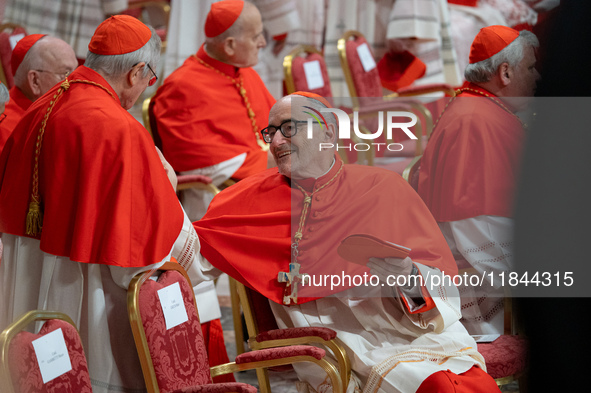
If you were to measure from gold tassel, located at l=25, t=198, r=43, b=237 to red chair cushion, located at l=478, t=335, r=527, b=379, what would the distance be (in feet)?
5.31

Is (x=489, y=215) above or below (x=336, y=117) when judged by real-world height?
below

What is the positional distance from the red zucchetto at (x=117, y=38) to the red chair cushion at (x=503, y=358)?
5.52 feet

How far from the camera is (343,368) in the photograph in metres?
2.49

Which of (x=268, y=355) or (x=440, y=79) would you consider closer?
(x=268, y=355)

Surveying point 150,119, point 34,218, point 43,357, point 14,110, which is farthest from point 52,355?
point 150,119

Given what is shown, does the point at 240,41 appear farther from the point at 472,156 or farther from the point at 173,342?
the point at 173,342

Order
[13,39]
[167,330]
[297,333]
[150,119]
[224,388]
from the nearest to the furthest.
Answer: [224,388], [167,330], [297,333], [150,119], [13,39]

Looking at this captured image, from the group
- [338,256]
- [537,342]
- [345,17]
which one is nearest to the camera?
[537,342]

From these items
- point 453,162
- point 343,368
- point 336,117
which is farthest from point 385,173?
point 343,368

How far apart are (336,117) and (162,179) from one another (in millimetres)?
752

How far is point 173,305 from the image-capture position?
2346 mm

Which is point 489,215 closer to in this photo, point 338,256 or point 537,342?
point 338,256

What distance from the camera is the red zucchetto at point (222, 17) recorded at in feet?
14.0

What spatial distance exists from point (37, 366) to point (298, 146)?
1.31 m
